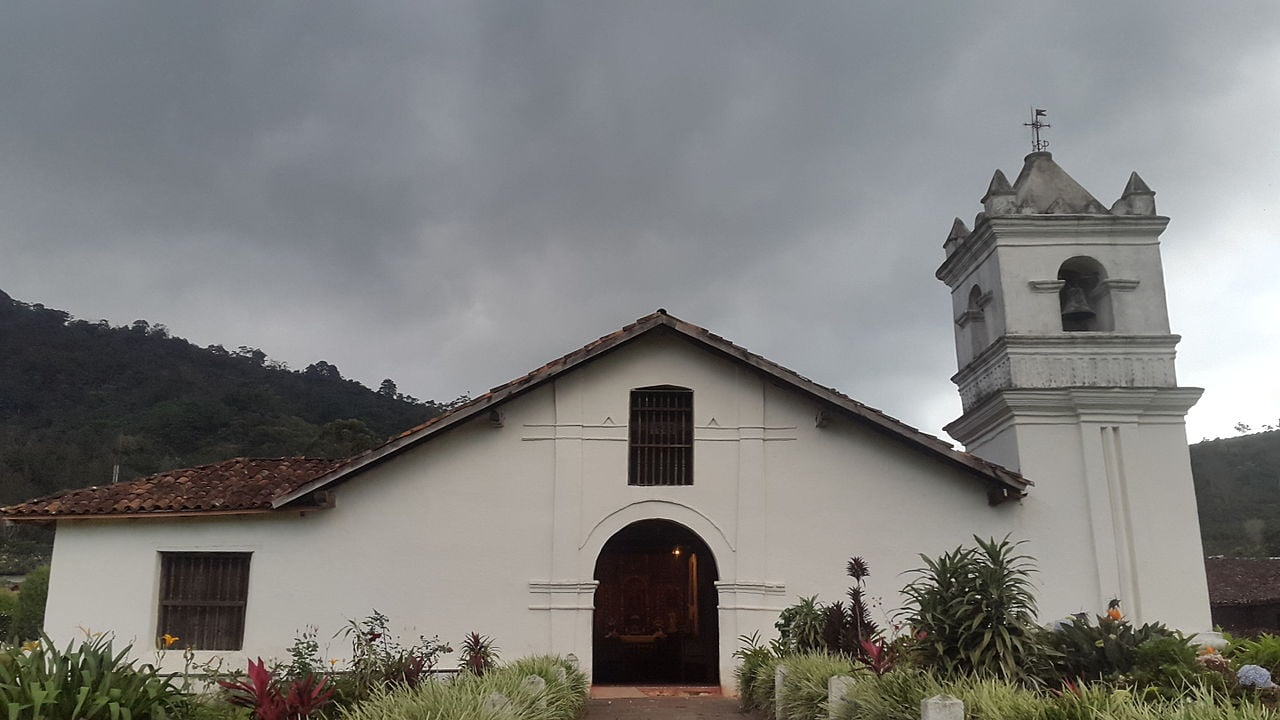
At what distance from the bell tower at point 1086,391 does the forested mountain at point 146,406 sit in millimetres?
24153

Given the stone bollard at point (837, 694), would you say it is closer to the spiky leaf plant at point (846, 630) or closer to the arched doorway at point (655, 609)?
the spiky leaf plant at point (846, 630)

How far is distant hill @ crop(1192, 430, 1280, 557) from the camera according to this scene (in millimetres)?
47875

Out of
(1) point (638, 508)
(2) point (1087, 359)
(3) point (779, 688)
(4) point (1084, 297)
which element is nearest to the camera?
(3) point (779, 688)

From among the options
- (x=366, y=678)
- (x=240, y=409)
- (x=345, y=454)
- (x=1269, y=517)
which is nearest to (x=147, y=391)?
(x=240, y=409)

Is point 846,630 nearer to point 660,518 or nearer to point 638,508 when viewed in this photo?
point 660,518

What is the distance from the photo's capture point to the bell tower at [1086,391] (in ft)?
46.5

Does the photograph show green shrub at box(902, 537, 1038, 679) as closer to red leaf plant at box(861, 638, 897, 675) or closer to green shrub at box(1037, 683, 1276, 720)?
red leaf plant at box(861, 638, 897, 675)

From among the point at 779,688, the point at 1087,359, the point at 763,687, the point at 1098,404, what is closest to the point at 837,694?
the point at 779,688

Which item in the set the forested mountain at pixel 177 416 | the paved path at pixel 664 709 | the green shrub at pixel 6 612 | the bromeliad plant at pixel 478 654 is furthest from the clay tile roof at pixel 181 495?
the forested mountain at pixel 177 416

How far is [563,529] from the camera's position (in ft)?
45.1

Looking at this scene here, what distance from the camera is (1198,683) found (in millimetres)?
7363

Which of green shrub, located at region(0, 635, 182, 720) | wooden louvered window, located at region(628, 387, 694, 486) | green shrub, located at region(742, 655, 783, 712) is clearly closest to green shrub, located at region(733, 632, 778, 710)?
green shrub, located at region(742, 655, 783, 712)

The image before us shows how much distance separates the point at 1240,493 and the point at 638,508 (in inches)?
2306

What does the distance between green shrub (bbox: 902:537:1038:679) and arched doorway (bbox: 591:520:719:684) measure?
9.59m
